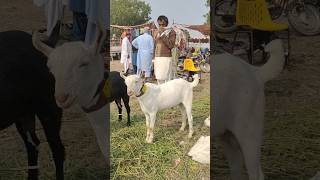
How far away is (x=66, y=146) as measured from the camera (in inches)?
141

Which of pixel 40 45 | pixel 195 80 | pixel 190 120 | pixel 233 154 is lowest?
pixel 233 154

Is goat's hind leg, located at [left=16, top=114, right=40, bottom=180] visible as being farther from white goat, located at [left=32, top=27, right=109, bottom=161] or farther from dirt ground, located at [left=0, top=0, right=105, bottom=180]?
white goat, located at [left=32, top=27, right=109, bottom=161]

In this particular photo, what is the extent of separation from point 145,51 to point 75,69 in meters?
0.50

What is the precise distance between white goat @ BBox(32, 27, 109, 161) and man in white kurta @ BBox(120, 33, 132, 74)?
0.15m

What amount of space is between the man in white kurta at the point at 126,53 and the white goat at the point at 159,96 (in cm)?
9

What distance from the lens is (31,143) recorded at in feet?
11.9

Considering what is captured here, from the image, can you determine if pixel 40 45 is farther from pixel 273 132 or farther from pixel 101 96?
pixel 273 132

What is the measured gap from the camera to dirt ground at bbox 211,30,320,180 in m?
3.44

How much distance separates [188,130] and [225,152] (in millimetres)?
312

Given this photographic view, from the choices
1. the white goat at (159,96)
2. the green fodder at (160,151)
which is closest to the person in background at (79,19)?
the white goat at (159,96)

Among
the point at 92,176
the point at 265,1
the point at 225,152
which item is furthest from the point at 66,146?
the point at 265,1

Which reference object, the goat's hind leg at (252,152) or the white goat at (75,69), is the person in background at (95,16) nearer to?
the white goat at (75,69)

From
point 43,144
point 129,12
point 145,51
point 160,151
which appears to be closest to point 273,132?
point 160,151

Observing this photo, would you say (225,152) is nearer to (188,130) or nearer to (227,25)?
(188,130)
